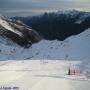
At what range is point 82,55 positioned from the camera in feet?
221

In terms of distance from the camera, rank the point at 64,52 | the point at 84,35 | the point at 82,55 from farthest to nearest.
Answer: the point at 84,35
the point at 64,52
the point at 82,55

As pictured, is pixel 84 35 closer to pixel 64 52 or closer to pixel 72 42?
pixel 72 42

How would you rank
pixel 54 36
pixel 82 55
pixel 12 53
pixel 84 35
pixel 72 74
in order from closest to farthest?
pixel 72 74 → pixel 82 55 → pixel 12 53 → pixel 84 35 → pixel 54 36

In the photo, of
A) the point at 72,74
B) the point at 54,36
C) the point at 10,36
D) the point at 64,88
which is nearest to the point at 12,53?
the point at 10,36

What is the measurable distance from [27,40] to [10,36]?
5616 mm

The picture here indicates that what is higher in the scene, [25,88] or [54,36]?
[54,36]

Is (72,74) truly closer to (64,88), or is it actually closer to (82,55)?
(64,88)

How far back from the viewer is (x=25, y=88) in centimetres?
1905

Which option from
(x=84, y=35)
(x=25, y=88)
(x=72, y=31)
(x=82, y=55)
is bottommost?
(x=25, y=88)

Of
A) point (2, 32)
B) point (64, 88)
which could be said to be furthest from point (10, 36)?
point (64, 88)

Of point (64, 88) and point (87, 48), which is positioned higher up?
point (87, 48)

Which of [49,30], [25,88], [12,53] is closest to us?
[25,88]

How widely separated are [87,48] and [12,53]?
15.8 meters

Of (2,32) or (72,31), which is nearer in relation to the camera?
(2,32)
